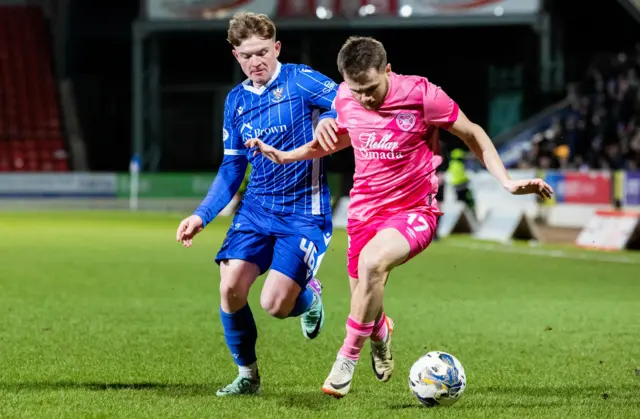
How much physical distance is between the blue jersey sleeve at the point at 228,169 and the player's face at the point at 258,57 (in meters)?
0.22

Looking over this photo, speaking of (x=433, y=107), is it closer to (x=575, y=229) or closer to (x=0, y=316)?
(x=0, y=316)

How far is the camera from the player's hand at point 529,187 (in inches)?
242

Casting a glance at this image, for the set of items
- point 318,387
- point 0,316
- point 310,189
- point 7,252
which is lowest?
point 7,252

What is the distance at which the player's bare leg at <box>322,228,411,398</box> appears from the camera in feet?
21.0

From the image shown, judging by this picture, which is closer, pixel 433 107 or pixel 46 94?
pixel 433 107

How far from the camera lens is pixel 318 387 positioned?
712 centimetres

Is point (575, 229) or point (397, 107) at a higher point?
point (397, 107)

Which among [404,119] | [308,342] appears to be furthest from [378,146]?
[308,342]

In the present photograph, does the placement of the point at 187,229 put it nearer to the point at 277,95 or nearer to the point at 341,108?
the point at 277,95

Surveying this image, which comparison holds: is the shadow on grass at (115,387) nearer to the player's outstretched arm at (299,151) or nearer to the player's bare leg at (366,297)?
the player's bare leg at (366,297)

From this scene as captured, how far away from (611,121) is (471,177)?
18.1ft

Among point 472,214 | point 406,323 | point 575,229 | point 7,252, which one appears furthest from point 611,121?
point 406,323

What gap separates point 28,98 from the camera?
43.4 metres

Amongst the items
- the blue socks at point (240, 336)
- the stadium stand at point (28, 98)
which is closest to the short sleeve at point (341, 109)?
the blue socks at point (240, 336)
